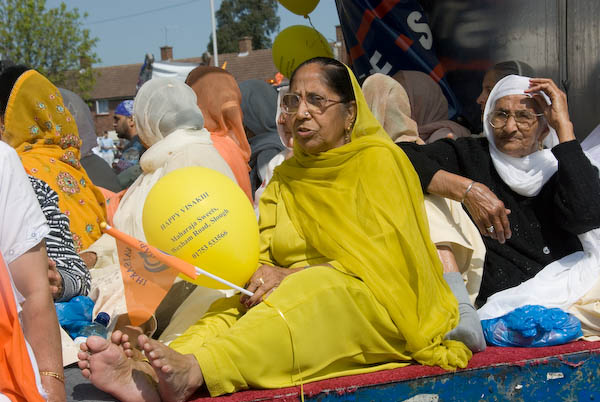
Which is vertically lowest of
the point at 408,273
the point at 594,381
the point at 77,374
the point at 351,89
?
the point at 594,381

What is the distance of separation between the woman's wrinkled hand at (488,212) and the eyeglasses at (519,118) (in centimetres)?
45

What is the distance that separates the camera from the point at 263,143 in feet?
20.6

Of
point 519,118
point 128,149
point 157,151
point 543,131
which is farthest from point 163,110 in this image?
point 128,149

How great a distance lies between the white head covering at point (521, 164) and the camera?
3.67 metres

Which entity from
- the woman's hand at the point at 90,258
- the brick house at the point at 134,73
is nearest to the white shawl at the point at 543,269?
the woman's hand at the point at 90,258

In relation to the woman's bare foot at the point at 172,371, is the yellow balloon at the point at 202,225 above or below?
above

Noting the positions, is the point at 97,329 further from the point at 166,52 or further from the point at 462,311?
the point at 166,52

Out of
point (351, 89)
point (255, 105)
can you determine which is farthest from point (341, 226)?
point (255, 105)

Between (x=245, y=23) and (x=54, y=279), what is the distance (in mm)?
63413

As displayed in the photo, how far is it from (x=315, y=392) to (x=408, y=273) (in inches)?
27.3

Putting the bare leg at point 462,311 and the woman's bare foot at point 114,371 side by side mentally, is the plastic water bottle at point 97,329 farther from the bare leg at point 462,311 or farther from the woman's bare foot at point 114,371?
the bare leg at point 462,311

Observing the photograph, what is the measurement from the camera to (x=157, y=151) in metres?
4.41

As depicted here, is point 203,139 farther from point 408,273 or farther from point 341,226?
point 408,273

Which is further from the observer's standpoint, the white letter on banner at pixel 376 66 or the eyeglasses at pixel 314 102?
the white letter on banner at pixel 376 66
